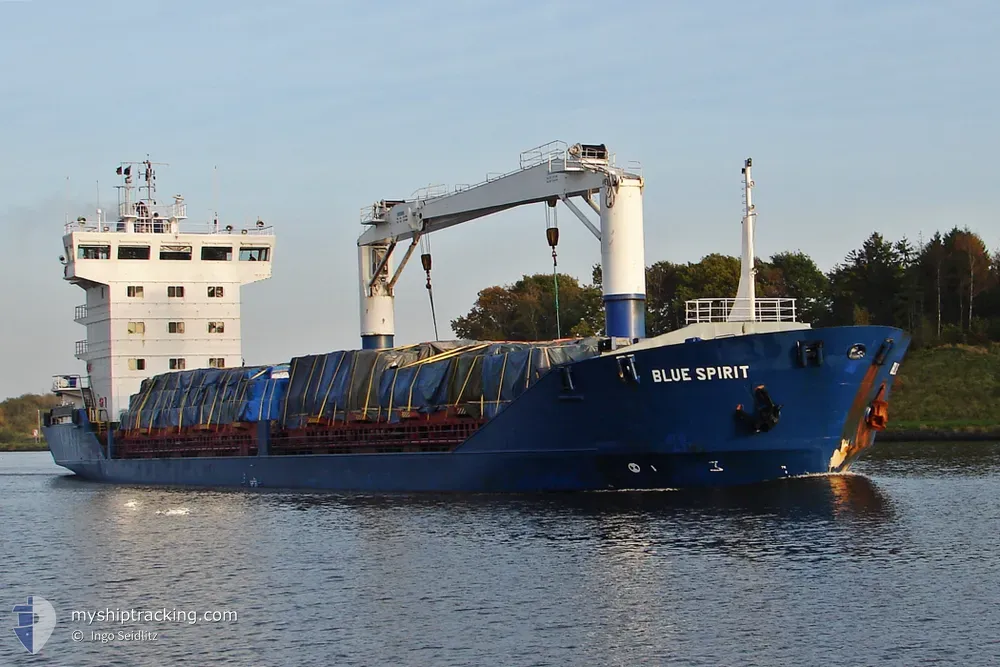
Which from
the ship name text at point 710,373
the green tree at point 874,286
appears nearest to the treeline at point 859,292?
the green tree at point 874,286

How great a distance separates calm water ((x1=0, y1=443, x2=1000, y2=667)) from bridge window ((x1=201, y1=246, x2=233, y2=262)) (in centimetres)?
1785

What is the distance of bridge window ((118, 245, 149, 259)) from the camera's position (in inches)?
1978

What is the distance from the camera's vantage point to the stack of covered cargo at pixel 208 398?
4128 centimetres

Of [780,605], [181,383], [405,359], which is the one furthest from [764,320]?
[181,383]

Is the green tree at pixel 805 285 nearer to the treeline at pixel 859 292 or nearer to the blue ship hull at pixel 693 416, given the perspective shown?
the treeline at pixel 859 292

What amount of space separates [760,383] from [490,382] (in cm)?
759

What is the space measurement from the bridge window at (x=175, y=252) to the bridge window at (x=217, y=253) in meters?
0.62

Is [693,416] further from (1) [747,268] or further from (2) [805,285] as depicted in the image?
(2) [805,285]

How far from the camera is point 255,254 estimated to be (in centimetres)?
5222

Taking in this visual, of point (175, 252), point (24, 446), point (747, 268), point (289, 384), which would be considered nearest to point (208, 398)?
point (289, 384)

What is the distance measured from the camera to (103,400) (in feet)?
168

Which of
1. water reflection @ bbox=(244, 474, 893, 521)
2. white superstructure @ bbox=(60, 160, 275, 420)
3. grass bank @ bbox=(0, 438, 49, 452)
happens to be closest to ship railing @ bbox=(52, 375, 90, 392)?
white superstructure @ bbox=(60, 160, 275, 420)

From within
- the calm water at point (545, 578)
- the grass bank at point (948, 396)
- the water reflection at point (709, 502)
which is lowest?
the calm water at point (545, 578)

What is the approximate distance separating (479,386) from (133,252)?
21975mm
